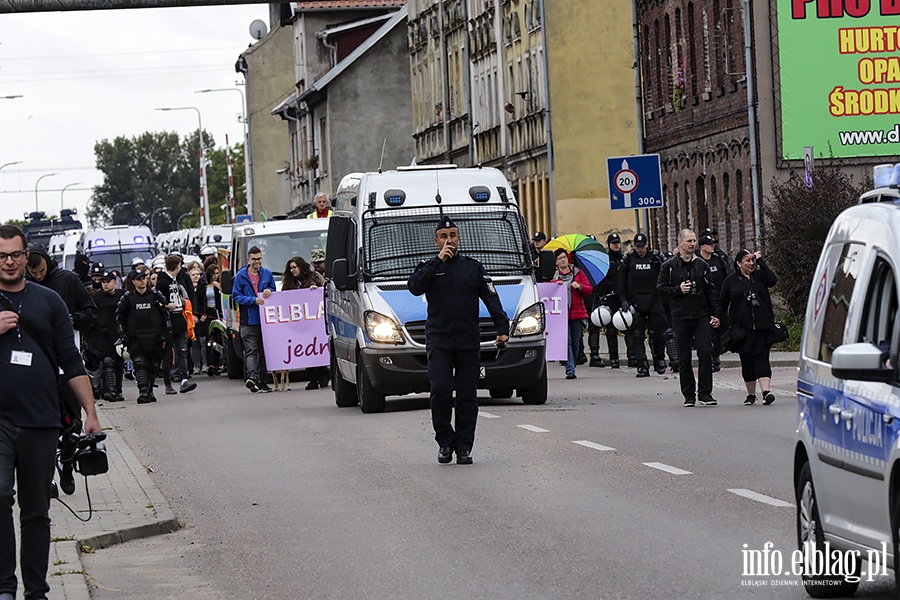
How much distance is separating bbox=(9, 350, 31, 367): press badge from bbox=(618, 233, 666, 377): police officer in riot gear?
20208 mm

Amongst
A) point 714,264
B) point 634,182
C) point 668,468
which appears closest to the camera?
point 668,468

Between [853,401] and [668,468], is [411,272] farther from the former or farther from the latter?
[853,401]

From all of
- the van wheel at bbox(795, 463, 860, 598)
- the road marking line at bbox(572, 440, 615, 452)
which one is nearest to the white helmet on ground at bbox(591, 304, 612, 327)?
the road marking line at bbox(572, 440, 615, 452)

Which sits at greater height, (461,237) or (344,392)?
(461,237)

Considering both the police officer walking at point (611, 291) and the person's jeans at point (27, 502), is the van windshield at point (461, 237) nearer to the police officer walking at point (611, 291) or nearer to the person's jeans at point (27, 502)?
the police officer walking at point (611, 291)

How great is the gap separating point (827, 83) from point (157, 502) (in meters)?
29.4

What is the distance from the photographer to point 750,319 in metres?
22.2

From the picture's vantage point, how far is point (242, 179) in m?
165

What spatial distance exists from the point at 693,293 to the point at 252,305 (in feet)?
27.6

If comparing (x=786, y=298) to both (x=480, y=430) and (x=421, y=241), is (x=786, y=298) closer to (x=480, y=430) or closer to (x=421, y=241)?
(x=421, y=241)

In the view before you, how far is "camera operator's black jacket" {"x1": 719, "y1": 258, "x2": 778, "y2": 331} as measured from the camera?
72.8ft

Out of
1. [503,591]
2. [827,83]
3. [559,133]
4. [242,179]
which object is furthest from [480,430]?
[242,179]

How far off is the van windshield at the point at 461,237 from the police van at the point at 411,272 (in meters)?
0.01

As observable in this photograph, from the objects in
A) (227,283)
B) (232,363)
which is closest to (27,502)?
(227,283)
